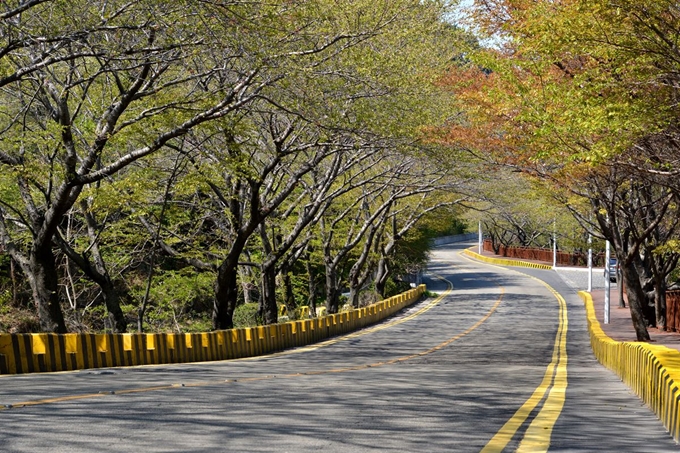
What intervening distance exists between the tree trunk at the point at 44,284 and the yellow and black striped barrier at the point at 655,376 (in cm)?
1178

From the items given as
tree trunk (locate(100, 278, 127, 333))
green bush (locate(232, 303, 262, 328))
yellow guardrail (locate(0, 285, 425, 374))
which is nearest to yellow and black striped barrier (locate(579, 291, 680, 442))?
yellow guardrail (locate(0, 285, 425, 374))

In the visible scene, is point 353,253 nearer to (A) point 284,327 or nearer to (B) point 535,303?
(B) point 535,303

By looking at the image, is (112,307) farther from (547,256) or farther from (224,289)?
(547,256)

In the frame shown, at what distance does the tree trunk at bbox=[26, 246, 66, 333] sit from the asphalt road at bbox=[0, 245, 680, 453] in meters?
4.73

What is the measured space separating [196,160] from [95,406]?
57.1 feet

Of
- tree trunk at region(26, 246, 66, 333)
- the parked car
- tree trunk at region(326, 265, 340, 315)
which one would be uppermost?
tree trunk at region(26, 246, 66, 333)

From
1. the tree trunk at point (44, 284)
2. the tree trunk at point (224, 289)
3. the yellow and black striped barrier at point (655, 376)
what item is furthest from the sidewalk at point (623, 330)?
the tree trunk at point (44, 284)

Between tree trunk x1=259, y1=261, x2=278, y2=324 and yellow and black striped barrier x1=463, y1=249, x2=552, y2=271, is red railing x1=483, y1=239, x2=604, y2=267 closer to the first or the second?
yellow and black striped barrier x1=463, y1=249, x2=552, y2=271

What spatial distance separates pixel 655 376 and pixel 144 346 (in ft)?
37.5

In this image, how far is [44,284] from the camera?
19.3 meters

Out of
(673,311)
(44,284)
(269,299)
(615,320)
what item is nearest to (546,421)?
(44,284)

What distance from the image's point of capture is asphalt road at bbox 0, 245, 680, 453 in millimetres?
7262

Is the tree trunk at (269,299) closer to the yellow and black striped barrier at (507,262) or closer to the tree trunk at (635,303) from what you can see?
the tree trunk at (635,303)

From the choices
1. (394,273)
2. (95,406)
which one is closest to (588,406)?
(95,406)
